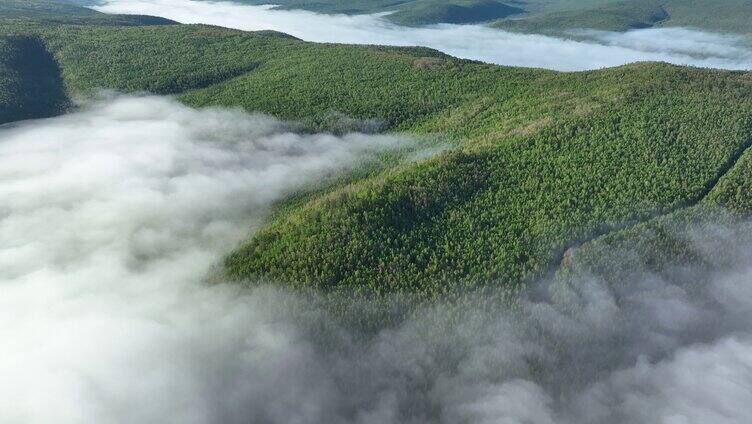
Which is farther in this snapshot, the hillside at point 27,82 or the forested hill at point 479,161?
the hillside at point 27,82

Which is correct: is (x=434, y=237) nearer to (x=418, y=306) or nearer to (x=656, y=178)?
(x=418, y=306)

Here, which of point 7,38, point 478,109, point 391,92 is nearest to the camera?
point 478,109

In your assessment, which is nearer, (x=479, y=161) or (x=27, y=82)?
(x=479, y=161)

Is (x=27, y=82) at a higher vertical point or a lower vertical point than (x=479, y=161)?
higher

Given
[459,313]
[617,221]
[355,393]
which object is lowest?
[355,393]

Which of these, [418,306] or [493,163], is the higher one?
[493,163]

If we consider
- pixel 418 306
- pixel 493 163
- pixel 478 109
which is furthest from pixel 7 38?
pixel 418 306

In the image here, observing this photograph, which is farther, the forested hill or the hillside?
the hillside

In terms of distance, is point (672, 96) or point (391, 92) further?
Result: point (391, 92)
